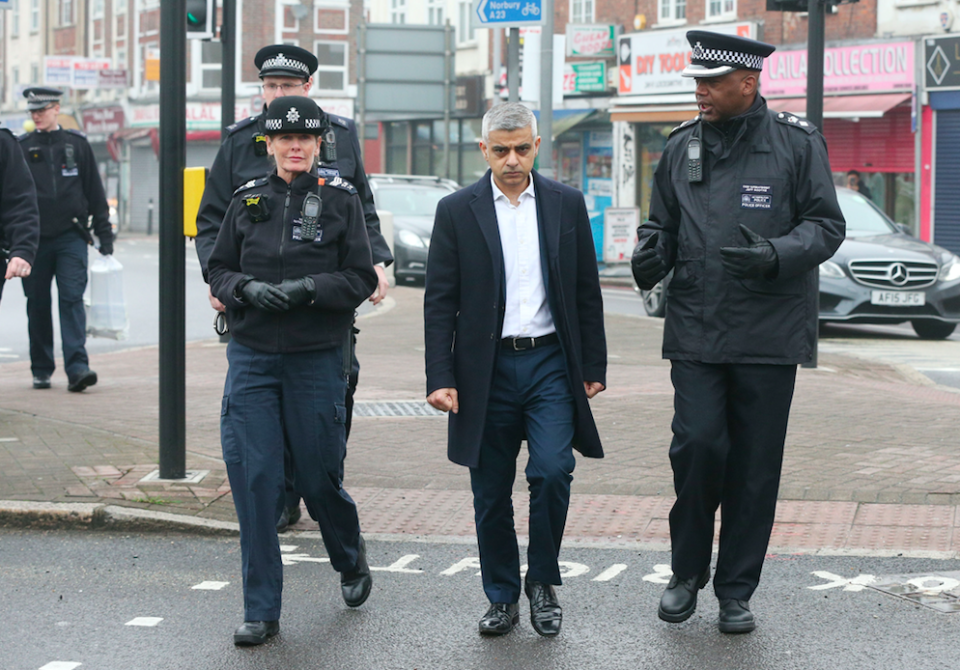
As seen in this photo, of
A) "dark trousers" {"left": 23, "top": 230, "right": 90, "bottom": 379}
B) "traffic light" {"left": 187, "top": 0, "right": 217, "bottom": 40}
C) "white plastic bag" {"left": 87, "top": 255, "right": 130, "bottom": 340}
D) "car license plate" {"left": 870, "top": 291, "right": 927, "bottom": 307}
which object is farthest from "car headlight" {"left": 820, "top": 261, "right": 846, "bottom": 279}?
"dark trousers" {"left": 23, "top": 230, "right": 90, "bottom": 379}

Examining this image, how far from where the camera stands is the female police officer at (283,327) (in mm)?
4848

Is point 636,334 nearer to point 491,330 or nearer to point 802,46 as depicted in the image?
point 491,330

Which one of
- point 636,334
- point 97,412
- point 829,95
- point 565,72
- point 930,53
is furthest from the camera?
point 565,72

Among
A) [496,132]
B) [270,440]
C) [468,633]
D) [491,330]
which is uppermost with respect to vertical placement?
[496,132]

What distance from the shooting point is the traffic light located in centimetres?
1148

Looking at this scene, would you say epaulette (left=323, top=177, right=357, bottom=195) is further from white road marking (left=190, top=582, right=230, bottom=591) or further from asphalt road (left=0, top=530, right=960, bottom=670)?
white road marking (left=190, top=582, right=230, bottom=591)

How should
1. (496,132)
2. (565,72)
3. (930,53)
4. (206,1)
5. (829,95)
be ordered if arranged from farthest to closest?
(565,72)
(829,95)
(930,53)
(206,1)
(496,132)

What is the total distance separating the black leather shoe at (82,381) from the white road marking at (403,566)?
481 centimetres

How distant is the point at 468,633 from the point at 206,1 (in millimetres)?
7954

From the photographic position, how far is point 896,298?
14.9m

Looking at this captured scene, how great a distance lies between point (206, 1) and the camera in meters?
11.6

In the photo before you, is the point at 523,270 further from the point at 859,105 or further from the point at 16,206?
the point at 859,105

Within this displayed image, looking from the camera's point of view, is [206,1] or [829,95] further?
[829,95]

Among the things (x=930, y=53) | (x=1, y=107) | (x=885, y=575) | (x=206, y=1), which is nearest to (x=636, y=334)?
(x=206, y=1)
